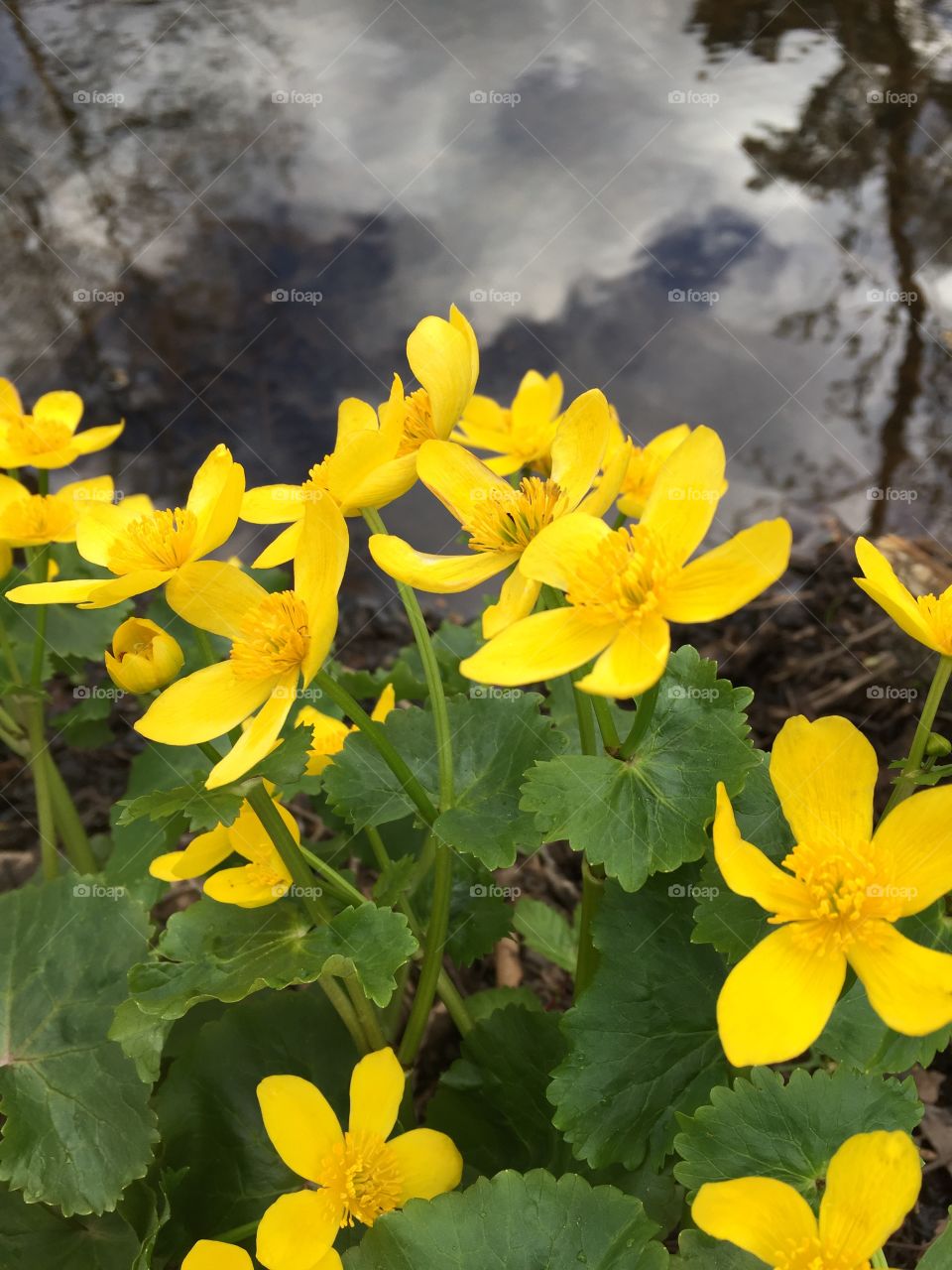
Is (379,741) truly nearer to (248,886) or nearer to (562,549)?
(248,886)

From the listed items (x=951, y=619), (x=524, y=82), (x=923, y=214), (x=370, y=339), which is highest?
(x=951, y=619)

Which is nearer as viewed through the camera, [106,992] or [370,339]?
[106,992]

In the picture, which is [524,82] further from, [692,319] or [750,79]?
[692,319]

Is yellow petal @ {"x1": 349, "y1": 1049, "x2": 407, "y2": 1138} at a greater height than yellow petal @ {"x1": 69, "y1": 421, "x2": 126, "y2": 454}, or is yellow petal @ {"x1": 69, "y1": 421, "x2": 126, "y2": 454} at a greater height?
yellow petal @ {"x1": 69, "y1": 421, "x2": 126, "y2": 454}

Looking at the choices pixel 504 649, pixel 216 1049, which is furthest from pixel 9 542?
pixel 504 649

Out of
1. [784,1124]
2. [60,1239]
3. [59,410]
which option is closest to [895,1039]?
[784,1124]

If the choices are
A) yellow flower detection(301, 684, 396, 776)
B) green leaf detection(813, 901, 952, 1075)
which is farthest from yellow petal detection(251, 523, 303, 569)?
green leaf detection(813, 901, 952, 1075)

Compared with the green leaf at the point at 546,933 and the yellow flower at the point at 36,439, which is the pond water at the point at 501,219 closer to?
the yellow flower at the point at 36,439

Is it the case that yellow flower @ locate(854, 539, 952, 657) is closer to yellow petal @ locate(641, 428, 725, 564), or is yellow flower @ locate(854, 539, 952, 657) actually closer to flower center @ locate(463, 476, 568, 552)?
yellow petal @ locate(641, 428, 725, 564)
